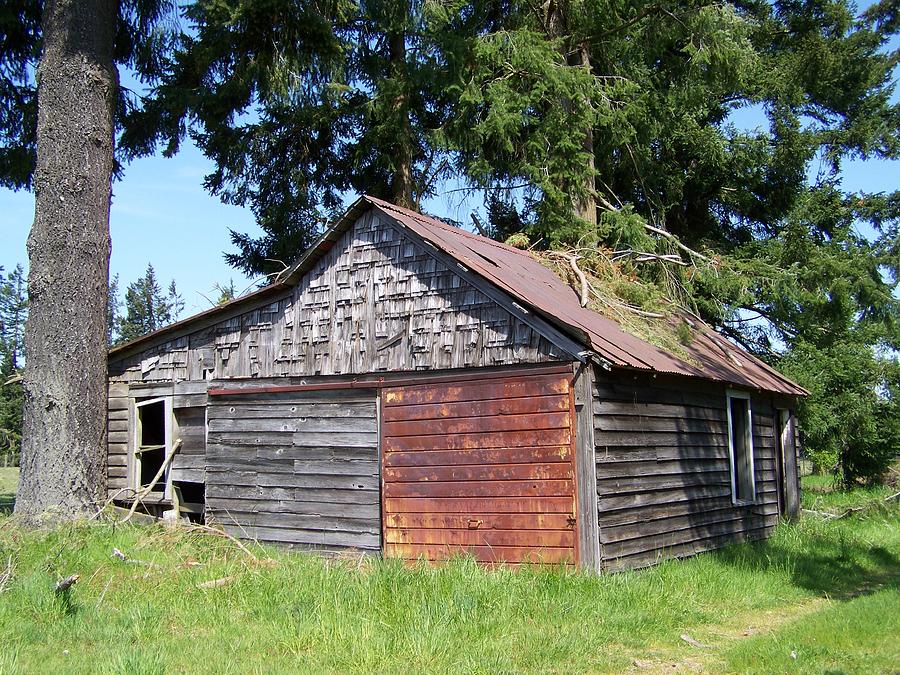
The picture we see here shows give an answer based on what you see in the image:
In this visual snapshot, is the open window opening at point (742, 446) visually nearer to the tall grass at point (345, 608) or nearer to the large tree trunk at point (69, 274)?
the tall grass at point (345, 608)

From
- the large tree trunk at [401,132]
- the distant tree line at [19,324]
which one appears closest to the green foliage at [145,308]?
the distant tree line at [19,324]

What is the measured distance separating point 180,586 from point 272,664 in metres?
2.82

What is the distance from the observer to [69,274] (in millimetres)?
13492

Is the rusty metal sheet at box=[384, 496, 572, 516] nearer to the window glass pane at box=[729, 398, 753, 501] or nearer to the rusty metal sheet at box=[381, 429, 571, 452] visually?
the rusty metal sheet at box=[381, 429, 571, 452]

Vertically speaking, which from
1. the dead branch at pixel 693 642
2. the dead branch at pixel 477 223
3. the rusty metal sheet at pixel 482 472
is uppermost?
the dead branch at pixel 477 223

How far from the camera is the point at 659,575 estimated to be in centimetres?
1029

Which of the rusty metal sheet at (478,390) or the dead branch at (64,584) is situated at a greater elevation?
the rusty metal sheet at (478,390)

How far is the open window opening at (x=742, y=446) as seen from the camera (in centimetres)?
1499

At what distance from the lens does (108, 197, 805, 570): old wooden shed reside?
10.8 meters

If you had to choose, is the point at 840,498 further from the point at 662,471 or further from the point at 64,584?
the point at 64,584

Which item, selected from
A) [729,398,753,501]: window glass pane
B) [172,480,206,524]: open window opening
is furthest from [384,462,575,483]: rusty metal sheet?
[729,398,753,501]: window glass pane

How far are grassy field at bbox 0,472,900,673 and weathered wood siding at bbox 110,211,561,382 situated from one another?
9.83 feet

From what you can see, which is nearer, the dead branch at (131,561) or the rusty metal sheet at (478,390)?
the dead branch at (131,561)

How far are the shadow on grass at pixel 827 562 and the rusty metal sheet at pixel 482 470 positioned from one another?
3091mm
